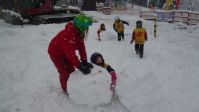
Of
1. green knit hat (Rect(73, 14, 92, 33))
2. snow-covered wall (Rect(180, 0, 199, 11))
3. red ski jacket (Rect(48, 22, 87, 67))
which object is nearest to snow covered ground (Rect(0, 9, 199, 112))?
red ski jacket (Rect(48, 22, 87, 67))

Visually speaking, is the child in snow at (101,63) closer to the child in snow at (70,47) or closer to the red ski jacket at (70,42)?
the child in snow at (70,47)

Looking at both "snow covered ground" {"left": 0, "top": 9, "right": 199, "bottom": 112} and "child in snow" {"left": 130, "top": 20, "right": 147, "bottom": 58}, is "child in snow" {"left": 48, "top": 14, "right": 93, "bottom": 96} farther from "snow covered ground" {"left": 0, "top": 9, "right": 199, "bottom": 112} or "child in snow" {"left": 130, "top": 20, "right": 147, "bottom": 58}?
"child in snow" {"left": 130, "top": 20, "right": 147, "bottom": 58}

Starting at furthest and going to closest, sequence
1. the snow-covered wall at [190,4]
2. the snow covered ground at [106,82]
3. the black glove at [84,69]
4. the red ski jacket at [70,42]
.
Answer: the snow-covered wall at [190,4], the snow covered ground at [106,82], the black glove at [84,69], the red ski jacket at [70,42]

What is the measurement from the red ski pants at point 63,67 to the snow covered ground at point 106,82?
8.9 inches

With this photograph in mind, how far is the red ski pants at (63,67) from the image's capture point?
6.65m

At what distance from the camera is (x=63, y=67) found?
670 cm

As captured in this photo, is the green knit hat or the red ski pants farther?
the red ski pants

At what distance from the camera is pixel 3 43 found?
12.6 meters

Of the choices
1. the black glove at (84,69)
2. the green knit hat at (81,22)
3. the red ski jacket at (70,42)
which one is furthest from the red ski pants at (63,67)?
the green knit hat at (81,22)

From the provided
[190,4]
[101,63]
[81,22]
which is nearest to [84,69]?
[101,63]

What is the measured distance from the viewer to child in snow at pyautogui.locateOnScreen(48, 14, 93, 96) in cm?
617

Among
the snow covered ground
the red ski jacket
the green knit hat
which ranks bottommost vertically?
the snow covered ground

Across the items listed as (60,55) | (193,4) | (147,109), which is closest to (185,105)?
(147,109)

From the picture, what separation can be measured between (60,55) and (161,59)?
483cm
